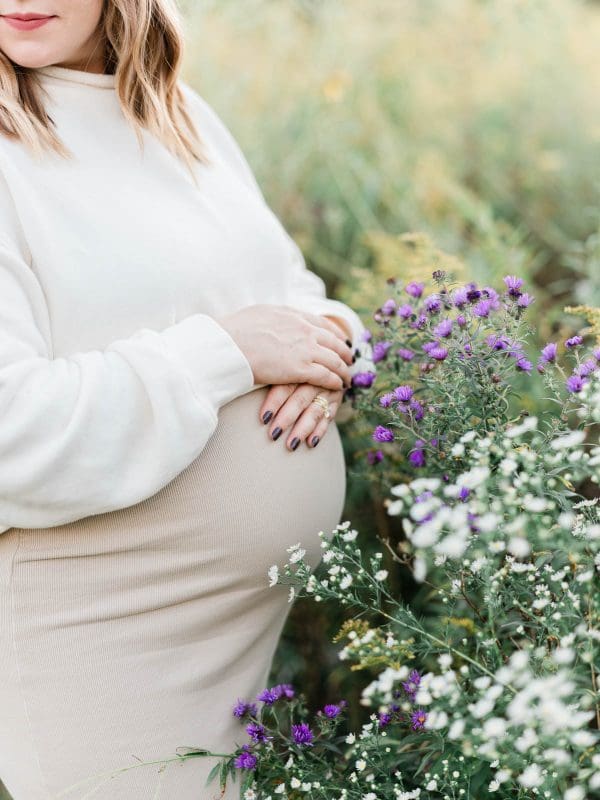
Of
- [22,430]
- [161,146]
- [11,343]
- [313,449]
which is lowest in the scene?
[313,449]

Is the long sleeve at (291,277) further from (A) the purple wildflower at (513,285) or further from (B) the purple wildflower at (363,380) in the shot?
(A) the purple wildflower at (513,285)

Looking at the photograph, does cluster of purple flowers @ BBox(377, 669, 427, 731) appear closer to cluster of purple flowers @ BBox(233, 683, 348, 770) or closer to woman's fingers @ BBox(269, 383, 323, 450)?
cluster of purple flowers @ BBox(233, 683, 348, 770)

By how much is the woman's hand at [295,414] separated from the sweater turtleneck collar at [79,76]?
27.4 inches

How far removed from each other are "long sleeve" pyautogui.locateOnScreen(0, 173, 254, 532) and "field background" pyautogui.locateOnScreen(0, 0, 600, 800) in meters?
1.73

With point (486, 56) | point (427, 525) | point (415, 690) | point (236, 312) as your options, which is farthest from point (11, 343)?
point (486, 56)

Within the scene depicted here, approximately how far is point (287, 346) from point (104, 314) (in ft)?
1.15

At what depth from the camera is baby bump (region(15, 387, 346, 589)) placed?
5.22ft

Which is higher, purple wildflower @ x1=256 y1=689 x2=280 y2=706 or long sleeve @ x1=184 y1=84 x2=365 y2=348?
long sleeve @ x1=184 y1=84 x2=365 y2=348

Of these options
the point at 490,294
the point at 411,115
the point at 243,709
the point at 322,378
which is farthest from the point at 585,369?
the point at 411,115

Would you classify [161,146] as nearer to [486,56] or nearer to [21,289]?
[21,289]

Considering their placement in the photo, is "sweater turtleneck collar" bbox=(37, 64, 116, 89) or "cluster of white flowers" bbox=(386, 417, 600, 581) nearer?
"cluster of white flowers" bbox=(386, 417, 600, 581)

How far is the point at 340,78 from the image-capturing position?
3652mm

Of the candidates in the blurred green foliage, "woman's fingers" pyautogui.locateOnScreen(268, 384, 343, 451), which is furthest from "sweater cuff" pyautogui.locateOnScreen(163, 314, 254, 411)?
the blurred green foliage

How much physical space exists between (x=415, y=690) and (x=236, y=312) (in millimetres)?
746
